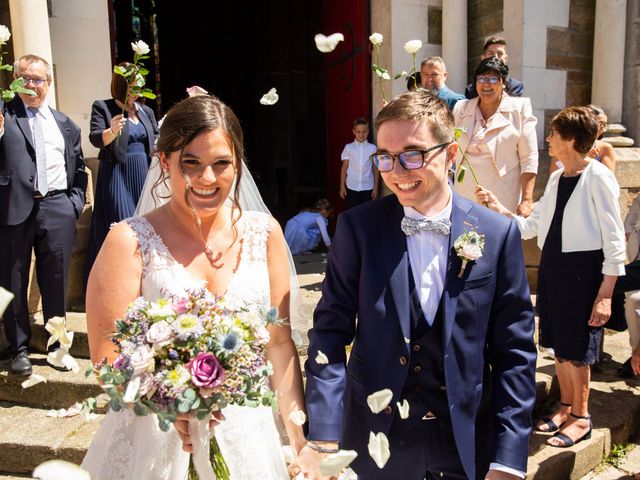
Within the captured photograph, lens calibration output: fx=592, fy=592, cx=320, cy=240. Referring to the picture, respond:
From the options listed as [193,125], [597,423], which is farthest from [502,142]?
[193,125]

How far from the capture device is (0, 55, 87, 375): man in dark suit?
3861mm

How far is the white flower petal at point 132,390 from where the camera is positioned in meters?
1.42

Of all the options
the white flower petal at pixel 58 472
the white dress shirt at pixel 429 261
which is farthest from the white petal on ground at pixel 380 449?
the white flower petal at pixel 58 472

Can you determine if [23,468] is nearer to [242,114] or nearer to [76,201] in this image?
[76,201]

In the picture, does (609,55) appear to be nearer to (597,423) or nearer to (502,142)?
(502,142)

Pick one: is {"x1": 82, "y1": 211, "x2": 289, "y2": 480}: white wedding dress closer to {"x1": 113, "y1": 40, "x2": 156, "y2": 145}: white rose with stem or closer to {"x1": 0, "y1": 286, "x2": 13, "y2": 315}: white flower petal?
{"x1": 0, "y1": 286, "x2": 13, "y2": 315}: white flower petal

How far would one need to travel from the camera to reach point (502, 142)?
4.42m

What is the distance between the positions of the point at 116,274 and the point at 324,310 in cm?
68

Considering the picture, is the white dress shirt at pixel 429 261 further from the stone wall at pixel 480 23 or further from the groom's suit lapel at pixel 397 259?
the stone wall at pixel 480 23

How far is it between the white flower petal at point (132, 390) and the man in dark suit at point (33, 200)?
2.89m

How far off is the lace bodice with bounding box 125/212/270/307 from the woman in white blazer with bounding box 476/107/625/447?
176cm

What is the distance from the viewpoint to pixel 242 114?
14.6 meters

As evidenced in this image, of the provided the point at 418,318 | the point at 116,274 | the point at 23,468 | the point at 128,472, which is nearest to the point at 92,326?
the point at 116,274

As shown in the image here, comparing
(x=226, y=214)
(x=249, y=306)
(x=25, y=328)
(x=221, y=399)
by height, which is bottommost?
(x=25, y=328)
